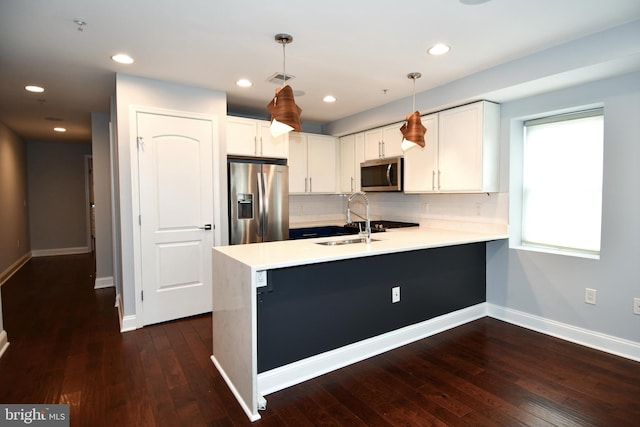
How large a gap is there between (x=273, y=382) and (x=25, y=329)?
2652 mm

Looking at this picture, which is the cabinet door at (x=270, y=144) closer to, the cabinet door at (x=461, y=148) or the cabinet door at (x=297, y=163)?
the cabinet door at (x=297, y=163)

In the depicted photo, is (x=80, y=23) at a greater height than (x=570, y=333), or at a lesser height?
greater

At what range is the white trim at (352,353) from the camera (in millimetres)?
2275

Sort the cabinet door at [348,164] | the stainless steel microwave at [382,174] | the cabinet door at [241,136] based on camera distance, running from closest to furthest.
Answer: the cabinet door at [241,136], the stainless steel microwave at [382,174], the cabinet door at [348,164]

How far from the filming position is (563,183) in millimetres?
3139

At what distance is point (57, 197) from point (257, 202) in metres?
6.06

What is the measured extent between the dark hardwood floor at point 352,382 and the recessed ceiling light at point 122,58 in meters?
2.36

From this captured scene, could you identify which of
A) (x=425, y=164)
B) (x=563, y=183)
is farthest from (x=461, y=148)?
(x=563, y=183)

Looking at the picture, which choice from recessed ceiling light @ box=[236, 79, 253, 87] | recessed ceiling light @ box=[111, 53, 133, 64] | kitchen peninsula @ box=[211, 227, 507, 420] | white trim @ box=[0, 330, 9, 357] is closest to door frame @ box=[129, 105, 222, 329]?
recessed ceiling light @ box=[111, 53, 133, 64]

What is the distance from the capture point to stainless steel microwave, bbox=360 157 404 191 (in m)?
4.11

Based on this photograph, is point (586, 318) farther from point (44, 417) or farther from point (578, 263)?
point (44, 417)

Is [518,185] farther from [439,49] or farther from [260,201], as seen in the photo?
[260,201]

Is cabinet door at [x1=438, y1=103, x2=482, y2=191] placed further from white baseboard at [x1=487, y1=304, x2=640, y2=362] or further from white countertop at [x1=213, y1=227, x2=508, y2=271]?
white baseboard at [x1=487, y1=304, x2=640, y2=362]

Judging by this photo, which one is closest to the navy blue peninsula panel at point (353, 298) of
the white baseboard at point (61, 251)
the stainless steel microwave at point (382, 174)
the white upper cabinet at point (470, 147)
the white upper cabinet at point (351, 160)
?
the white upper cabinet at point (470, 147)
